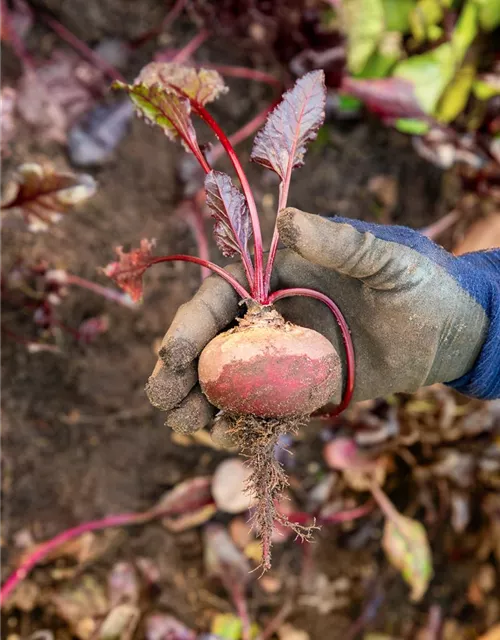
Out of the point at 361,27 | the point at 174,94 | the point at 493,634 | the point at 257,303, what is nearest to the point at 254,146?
the point at 174,94

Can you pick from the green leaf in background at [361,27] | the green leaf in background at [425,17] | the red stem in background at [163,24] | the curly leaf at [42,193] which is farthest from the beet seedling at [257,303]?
the green leaf in background at [425,17]

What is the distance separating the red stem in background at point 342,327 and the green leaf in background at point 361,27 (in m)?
1.33

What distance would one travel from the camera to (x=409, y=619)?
2303mm

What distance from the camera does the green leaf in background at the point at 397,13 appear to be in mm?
2160

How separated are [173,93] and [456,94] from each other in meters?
1.68

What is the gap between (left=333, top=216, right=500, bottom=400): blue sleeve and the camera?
1088 mm

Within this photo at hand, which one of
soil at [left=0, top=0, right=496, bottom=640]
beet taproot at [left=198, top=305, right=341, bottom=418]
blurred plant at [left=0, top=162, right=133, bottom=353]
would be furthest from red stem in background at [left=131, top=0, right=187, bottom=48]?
beet taproot at [left=198, top=305, right=341, bottom=418]

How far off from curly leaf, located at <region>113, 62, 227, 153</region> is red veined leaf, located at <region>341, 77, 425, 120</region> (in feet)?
3.35

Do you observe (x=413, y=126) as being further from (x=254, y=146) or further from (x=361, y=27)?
(x=254, y=146)

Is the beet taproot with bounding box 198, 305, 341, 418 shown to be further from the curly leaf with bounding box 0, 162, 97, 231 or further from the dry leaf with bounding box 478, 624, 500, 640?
the dry leaf with bounding box 478, 624, 500, 640

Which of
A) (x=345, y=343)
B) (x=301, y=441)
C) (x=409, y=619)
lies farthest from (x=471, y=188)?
(x=409, y=619)

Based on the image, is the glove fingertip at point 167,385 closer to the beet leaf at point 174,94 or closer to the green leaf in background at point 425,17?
the beet leaf at point 174,94

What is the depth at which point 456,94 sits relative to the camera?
225 centimetres

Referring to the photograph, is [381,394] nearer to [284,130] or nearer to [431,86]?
[284,130]
